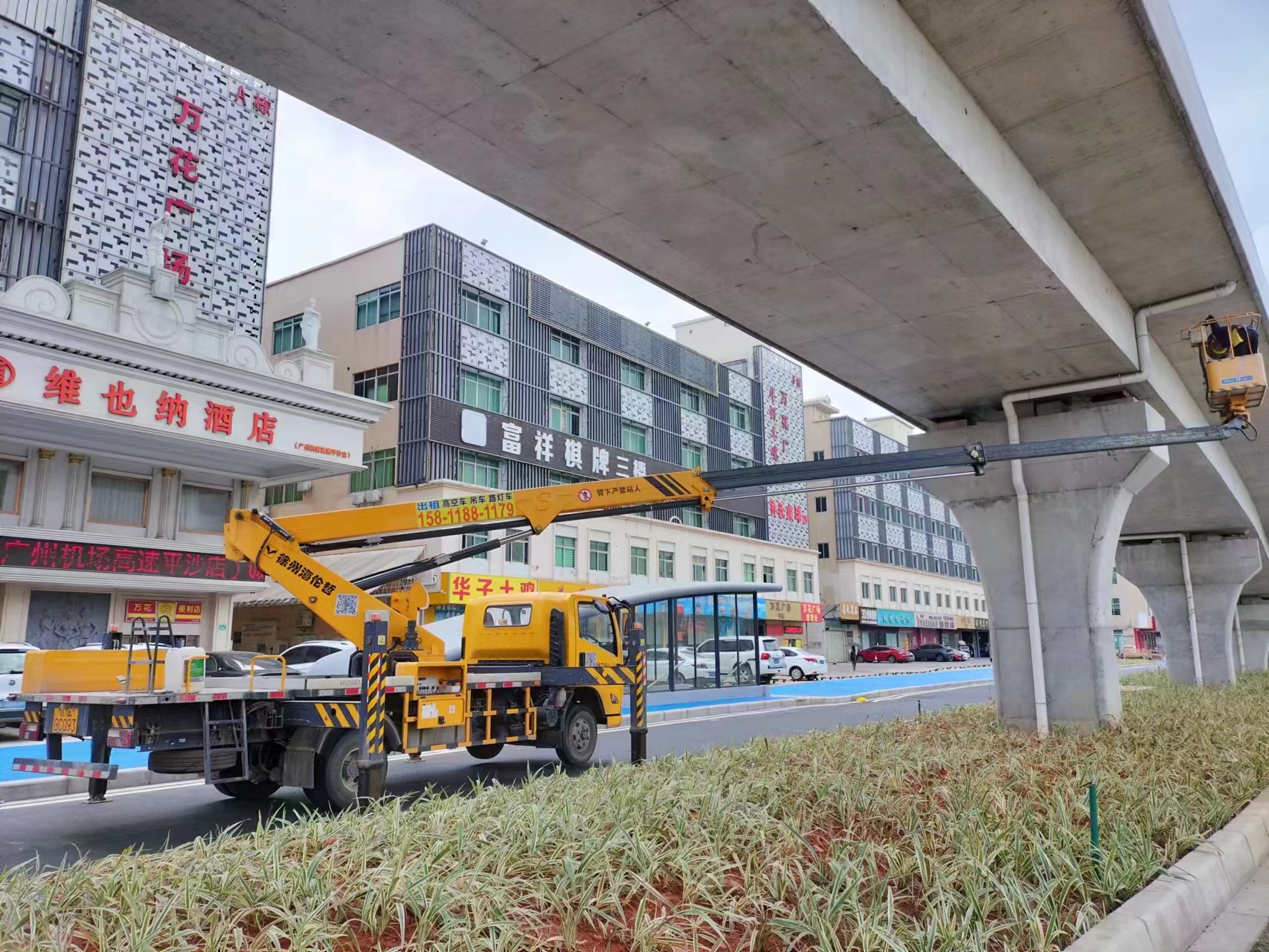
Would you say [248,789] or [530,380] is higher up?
[530,380]

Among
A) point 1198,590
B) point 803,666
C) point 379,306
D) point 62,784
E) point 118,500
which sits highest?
point 379,306

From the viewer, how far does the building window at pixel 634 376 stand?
150 feet

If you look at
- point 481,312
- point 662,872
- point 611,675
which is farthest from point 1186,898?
point 481,312

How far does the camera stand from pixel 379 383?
3678cm

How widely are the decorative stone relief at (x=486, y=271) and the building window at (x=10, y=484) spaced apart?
17688 mm

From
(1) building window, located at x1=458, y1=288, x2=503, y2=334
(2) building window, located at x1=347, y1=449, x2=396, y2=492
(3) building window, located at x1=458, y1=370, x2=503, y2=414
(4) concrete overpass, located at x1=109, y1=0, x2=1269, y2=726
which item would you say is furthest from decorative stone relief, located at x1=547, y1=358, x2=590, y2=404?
(4) concrete overpass, located at x1=109, y1=0, x2=1269, y2=726

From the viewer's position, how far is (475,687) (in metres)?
11.6

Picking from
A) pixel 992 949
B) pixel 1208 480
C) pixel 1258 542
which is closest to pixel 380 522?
pixel 992 949

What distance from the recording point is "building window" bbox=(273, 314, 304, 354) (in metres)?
39.4

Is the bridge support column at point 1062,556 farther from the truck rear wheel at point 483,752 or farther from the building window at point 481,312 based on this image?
the building window at point 481,312

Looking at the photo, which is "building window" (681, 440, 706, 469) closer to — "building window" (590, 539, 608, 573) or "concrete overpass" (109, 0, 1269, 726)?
"building window" (590, 539, 608, 573)

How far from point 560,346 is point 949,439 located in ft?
96.2

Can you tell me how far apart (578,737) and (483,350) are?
2609 cm

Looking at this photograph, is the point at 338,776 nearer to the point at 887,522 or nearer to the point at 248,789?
the point at 248,789
